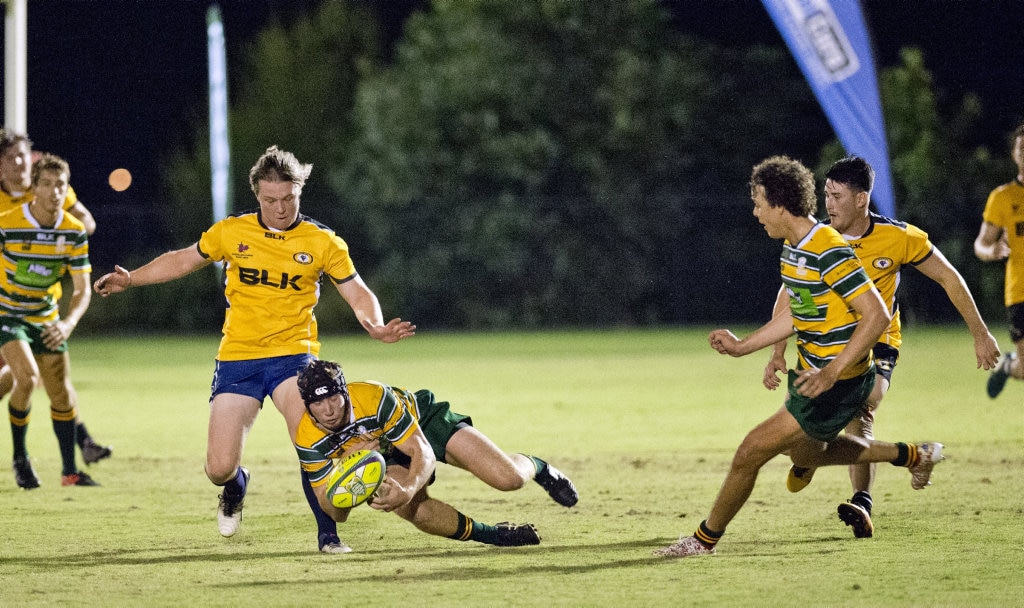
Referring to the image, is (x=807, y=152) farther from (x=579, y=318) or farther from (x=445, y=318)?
(x=445, y=318)

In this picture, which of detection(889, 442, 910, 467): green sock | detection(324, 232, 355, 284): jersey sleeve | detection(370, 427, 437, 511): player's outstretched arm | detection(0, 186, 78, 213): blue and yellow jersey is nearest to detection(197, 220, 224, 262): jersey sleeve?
detection(324, 232, 355, 284): jersey sleeve

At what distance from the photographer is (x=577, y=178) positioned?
33219 millimetres

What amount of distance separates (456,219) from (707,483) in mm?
22725

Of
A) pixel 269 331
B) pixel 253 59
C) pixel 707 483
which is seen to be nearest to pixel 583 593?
pixel 269 331

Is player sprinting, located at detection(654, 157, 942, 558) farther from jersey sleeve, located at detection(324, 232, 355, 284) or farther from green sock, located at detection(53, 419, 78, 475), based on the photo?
green sock, located at detection(53, 419, 78, 475)

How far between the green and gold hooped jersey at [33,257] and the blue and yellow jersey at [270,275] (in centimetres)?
239

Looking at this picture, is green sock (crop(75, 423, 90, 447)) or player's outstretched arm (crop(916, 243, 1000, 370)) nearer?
player's outstretched arm (crop(916, 243, 1000, 370))

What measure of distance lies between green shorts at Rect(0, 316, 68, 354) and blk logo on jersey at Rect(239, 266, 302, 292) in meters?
2.66

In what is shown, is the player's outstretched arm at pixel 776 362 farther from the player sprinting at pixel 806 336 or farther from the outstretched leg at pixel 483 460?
the outstretched leg at pixel 483 460

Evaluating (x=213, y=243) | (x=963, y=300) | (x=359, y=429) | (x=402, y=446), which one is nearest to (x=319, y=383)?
(x=359, y=429)

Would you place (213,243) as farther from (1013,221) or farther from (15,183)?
(1013,221)

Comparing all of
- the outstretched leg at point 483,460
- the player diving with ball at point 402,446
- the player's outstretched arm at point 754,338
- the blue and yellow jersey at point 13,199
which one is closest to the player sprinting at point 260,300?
the player diving with ball at point 402,446

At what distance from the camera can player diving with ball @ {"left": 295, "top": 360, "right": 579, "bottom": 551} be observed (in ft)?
21.2

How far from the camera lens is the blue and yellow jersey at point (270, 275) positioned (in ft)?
24.7
